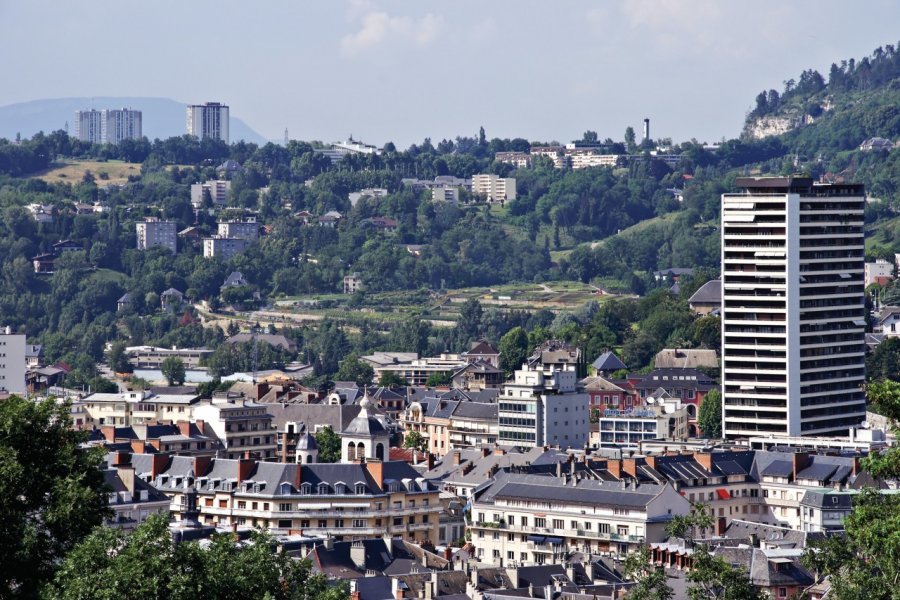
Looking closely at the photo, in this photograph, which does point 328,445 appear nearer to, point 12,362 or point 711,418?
point 711,418

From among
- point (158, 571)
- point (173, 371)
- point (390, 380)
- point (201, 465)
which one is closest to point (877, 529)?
point (158, 571)

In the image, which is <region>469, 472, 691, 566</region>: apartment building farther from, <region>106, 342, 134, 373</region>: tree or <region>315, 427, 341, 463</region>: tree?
<region>106, 342, 134, 373</region>: tree

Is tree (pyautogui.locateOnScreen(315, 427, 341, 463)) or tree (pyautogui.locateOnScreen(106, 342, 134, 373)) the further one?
tree (pyautogui.locateOnScreen(106, 342, 134, 373))

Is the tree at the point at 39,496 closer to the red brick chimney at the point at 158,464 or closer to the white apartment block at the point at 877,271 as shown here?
the red brick chimney at the point at 158,464

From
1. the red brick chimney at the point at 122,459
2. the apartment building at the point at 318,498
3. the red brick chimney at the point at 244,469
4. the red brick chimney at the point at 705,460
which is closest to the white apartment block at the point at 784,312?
the red brick chimney at the point at 705,460

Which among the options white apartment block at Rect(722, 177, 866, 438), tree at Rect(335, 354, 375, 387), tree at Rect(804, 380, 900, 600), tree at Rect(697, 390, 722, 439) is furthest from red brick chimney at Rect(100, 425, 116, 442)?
tree at Rect(804, 380, 900, 600)

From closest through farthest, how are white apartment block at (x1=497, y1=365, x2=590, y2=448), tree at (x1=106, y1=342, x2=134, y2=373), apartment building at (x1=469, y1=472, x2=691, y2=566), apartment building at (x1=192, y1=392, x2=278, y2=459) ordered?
apartment building at (x1=469, y1=472, x2=691, y2=566) < apartment building at (x1=192, y1=392, x2=278, y2=459) < white apartment block at (x1=497, y1=365, x2=590, y2=448) < tree at (x1=106, y1=342, x2=134, y2=373)

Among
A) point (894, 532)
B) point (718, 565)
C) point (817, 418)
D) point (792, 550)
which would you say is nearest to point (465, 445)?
point (817, 418)

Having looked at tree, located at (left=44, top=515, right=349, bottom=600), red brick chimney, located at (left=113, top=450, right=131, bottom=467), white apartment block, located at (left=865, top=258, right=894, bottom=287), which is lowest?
red brick chimney, located at (left=113, top=450, right=131, bottom=467)
